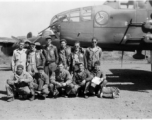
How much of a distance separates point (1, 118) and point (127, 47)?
17.6 ft

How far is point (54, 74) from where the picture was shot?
7195 mm

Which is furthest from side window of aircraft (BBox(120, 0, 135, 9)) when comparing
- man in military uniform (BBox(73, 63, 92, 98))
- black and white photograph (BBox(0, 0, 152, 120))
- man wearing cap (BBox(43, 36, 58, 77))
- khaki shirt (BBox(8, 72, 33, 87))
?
khaki shirt (BBox(8, 72, 33, 87))

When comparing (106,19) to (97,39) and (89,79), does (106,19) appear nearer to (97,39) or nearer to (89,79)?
(97,39)

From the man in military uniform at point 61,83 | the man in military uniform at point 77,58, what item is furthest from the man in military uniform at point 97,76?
the man in military uniform at point 61,83

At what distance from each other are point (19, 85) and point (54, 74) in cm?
137

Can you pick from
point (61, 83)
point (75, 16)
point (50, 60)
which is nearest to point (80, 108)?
point (61, 83)

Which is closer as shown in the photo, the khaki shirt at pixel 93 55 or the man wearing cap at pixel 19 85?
the man wearing cap at pixel 19 85

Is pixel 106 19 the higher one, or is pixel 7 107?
pixel 106 19

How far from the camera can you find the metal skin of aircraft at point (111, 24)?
7738 mm

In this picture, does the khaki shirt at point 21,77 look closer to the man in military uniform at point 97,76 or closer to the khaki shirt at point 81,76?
the khaki shirt at point 81,76

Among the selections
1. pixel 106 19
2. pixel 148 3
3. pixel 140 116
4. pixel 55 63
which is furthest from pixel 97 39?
pixel 140 116

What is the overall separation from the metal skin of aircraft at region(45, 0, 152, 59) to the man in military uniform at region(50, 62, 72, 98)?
1881 mm

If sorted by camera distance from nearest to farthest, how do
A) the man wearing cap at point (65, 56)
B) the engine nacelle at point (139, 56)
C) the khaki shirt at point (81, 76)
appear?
the khaki shirt at point (81, 76) → the man wearing cap at point (65, 56) → the engine nacelle at point (139, 56)

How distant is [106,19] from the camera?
25.6 feet
